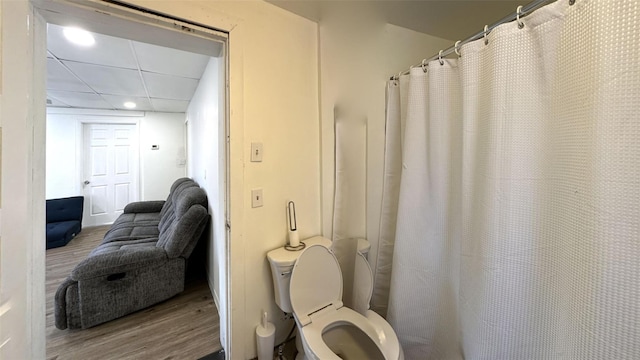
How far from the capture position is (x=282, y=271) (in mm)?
1239

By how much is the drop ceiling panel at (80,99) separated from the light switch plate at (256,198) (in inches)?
140

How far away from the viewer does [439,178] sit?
1205 mm

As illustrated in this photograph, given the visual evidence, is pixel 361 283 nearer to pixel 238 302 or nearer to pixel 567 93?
pixel 238 302

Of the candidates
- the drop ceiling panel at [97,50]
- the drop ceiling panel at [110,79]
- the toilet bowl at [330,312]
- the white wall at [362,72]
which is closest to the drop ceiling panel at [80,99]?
the drop ceiling panel at [110,79]

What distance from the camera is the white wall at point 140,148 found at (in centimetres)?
380

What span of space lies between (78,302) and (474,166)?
9.18 feet

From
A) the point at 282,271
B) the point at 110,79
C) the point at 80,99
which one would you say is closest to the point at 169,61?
the point at 110,79

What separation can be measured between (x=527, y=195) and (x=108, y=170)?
5.89m

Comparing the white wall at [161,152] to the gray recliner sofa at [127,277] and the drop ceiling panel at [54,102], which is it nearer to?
the drop ceiling panel at [54,102]

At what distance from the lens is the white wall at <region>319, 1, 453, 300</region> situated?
142 cm

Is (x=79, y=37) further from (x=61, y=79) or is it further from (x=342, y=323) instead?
(x=342, y=323)

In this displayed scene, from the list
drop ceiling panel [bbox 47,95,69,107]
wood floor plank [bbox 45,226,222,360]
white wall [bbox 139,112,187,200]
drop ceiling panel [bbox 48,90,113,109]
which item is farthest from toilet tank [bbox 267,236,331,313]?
drop ceiling panel [bbox 47,95,69,107]

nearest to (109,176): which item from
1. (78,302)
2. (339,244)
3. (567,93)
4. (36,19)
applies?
(78,302)

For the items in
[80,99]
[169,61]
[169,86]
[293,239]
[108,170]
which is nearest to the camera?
[293,239]
